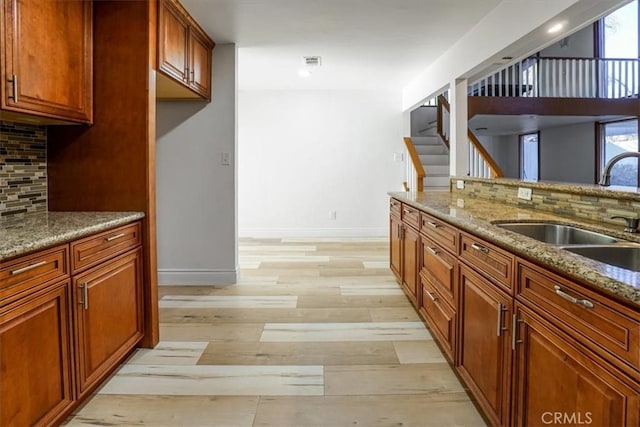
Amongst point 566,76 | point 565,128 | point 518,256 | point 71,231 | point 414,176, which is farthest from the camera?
point 565,128

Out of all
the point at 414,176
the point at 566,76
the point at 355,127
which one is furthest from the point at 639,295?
the point at 566,76

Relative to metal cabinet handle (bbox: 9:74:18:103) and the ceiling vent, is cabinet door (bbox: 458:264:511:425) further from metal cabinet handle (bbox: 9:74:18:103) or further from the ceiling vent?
the ceiling vent

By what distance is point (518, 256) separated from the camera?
141 centimetres

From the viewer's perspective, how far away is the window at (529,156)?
10.2 metres

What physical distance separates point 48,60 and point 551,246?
7.23 ft

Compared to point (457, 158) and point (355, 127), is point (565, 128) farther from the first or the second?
point (457, 158)

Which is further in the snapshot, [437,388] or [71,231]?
[437,388]

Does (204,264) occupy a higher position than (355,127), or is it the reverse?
(355,127)

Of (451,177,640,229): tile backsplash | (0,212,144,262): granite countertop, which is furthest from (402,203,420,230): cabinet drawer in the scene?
(0,212,144,262): granite countertop

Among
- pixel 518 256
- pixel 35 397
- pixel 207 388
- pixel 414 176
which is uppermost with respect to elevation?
pixel 414 176

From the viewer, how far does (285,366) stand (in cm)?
227

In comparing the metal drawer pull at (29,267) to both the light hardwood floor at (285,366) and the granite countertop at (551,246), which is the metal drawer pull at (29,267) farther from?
the granite countertop at (551,246)

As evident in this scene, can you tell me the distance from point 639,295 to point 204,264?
3.49 meters

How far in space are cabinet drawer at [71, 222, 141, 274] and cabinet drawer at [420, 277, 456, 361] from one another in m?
1.71
